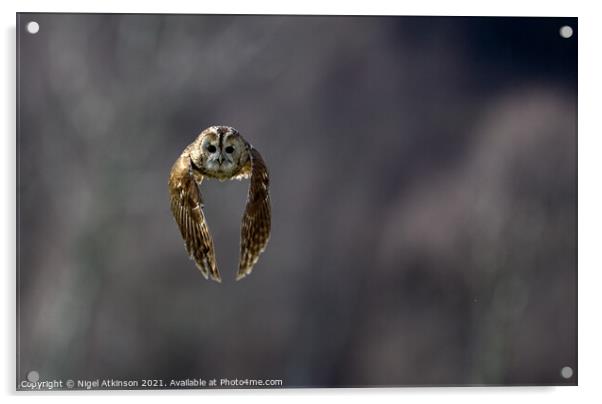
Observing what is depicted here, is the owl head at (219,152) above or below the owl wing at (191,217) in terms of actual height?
above

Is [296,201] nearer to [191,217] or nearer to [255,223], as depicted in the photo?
[255,223]

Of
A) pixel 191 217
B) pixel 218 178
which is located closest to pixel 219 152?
pixel 218 178

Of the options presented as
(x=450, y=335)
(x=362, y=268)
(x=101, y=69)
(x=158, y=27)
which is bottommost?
(x=450, y=335)

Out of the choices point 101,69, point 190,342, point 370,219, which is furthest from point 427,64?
point 190,342

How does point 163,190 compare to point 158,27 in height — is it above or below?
below

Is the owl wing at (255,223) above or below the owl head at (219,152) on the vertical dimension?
below

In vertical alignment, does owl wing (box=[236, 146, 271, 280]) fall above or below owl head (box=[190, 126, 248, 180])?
below
